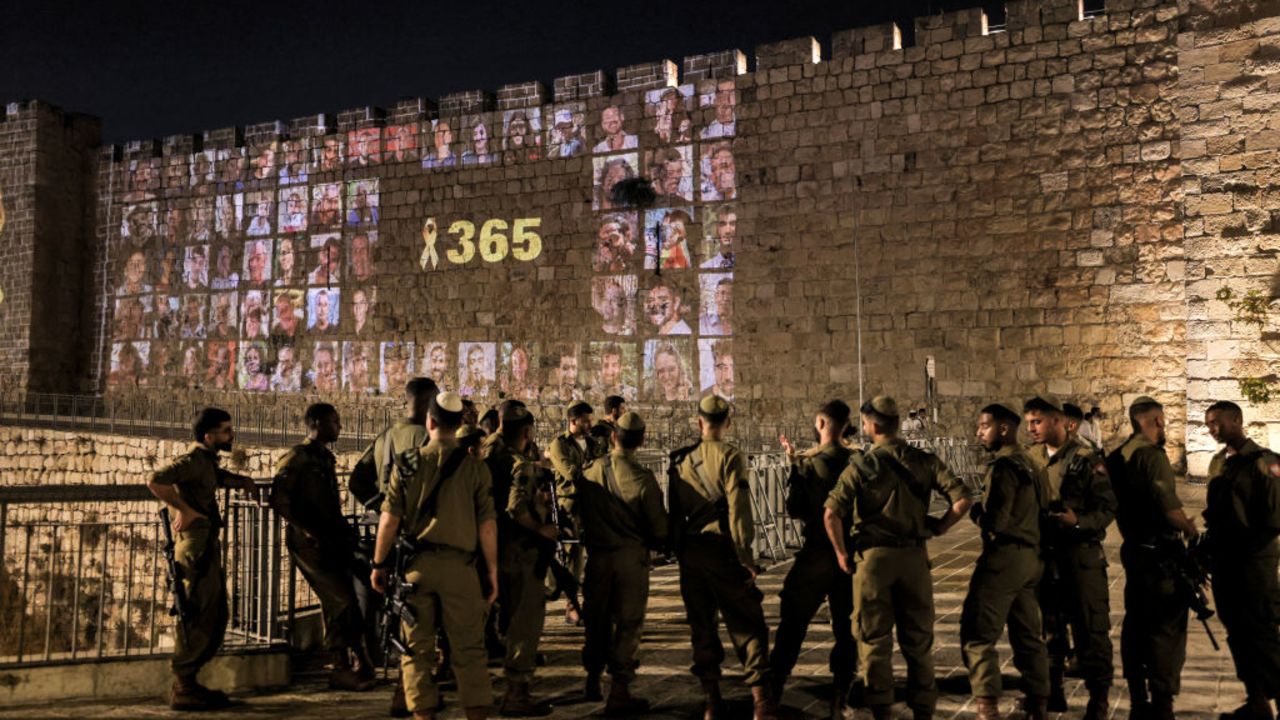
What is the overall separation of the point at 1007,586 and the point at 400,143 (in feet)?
58.2

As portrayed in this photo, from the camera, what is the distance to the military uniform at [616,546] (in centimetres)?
473

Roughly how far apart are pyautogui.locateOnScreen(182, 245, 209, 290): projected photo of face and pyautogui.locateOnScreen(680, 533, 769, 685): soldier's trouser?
19.7m

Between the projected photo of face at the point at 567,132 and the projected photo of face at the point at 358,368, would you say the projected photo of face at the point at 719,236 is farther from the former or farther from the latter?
the projected photo of face at the point at 358,368

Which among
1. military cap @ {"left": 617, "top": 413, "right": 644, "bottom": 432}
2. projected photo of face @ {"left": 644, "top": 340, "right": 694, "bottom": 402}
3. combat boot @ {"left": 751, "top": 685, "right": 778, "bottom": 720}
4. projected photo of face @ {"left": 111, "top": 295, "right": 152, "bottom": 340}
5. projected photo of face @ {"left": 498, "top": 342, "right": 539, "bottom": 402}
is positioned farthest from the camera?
projected photo of face @ {"left": 111, "top": 295, "right": 152, "bottom": 340}

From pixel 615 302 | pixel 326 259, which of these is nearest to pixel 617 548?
pixel 615 302

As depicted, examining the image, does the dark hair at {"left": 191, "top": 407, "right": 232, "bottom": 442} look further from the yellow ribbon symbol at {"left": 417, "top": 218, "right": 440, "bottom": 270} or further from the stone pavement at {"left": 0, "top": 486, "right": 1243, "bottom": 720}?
the yellow ribbon symbol at {"left": 417, "top": 218, "right": 440, "bottom": 270}

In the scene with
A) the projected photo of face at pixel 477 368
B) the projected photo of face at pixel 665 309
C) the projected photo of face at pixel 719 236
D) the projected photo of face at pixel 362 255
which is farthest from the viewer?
the projected photo of face at pixel 362 255

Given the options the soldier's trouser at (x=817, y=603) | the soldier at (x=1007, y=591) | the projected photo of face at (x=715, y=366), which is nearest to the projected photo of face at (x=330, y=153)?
the projected photo of face at (x=715, y=366)

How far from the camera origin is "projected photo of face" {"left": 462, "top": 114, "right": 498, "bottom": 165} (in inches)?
753

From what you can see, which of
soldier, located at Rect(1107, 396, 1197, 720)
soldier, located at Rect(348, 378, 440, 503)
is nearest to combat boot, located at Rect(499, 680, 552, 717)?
soldier, located at Rect(348, 378, 440, 503)

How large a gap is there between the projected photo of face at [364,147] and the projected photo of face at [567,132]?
3963 mm

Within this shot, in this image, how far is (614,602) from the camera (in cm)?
474

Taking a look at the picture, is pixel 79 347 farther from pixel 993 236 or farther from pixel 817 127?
pixel 993 236

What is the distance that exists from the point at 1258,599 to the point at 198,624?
4.77 m
